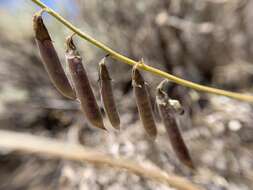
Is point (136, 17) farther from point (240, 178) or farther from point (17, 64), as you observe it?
point (240, 178)

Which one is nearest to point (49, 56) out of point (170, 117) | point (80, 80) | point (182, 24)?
point (80, 80)

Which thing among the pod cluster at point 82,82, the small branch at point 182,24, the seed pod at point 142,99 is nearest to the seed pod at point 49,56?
the pod cluster at point 82,82

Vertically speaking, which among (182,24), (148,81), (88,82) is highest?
(88,82)

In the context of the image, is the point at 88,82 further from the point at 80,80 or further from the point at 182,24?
the point at 182,24

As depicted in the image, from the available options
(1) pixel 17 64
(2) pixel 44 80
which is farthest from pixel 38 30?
(1) pixel 17 64

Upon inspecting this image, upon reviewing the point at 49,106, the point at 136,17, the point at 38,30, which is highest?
the point at 38,30

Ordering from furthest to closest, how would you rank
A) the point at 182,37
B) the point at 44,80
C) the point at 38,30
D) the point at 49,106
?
the point at 44,80
the point at 49,106
the point at 182,37
the point at 38,30
